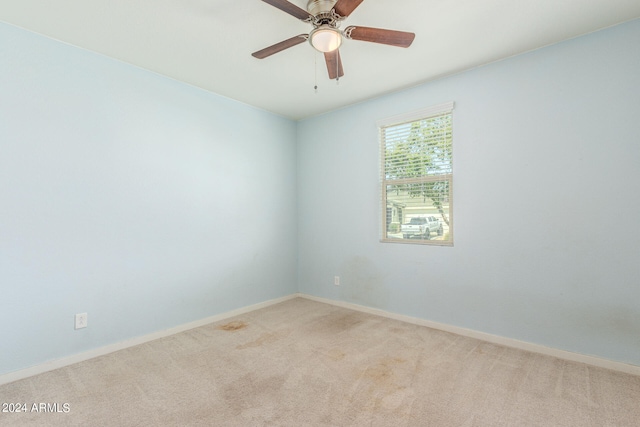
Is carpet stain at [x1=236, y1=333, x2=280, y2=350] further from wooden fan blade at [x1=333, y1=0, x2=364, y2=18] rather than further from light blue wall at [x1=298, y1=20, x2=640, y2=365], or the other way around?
wooden fan blade at [x1=333, y1=0, x2=364, y2=18]

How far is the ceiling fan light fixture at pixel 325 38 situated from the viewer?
183 cm

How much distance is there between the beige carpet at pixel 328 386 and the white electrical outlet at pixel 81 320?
29 cm

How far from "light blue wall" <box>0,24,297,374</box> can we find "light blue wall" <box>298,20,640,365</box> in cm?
182

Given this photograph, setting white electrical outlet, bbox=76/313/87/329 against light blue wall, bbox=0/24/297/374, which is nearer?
light blue wall, bbox=0/24/297/374

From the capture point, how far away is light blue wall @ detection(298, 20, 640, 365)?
2.27 metres

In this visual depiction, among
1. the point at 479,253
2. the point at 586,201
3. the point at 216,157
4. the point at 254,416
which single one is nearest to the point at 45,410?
the point at 254,416

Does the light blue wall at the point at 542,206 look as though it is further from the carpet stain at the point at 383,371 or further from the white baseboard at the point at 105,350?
the white baseboard at the point at 105,350

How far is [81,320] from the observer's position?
2.49 meters

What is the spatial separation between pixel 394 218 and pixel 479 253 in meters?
0.97

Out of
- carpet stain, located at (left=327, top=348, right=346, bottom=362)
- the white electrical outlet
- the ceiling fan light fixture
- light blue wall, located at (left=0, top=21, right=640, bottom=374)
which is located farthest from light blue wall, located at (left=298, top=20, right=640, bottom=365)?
the white electrical outlet

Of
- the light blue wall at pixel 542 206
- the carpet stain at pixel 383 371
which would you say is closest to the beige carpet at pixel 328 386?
the carpet stain at pixel 383 371

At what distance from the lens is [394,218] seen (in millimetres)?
3520

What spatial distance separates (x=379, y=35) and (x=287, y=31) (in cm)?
79

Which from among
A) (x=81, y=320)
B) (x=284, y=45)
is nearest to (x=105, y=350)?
(x=81, y=320)
